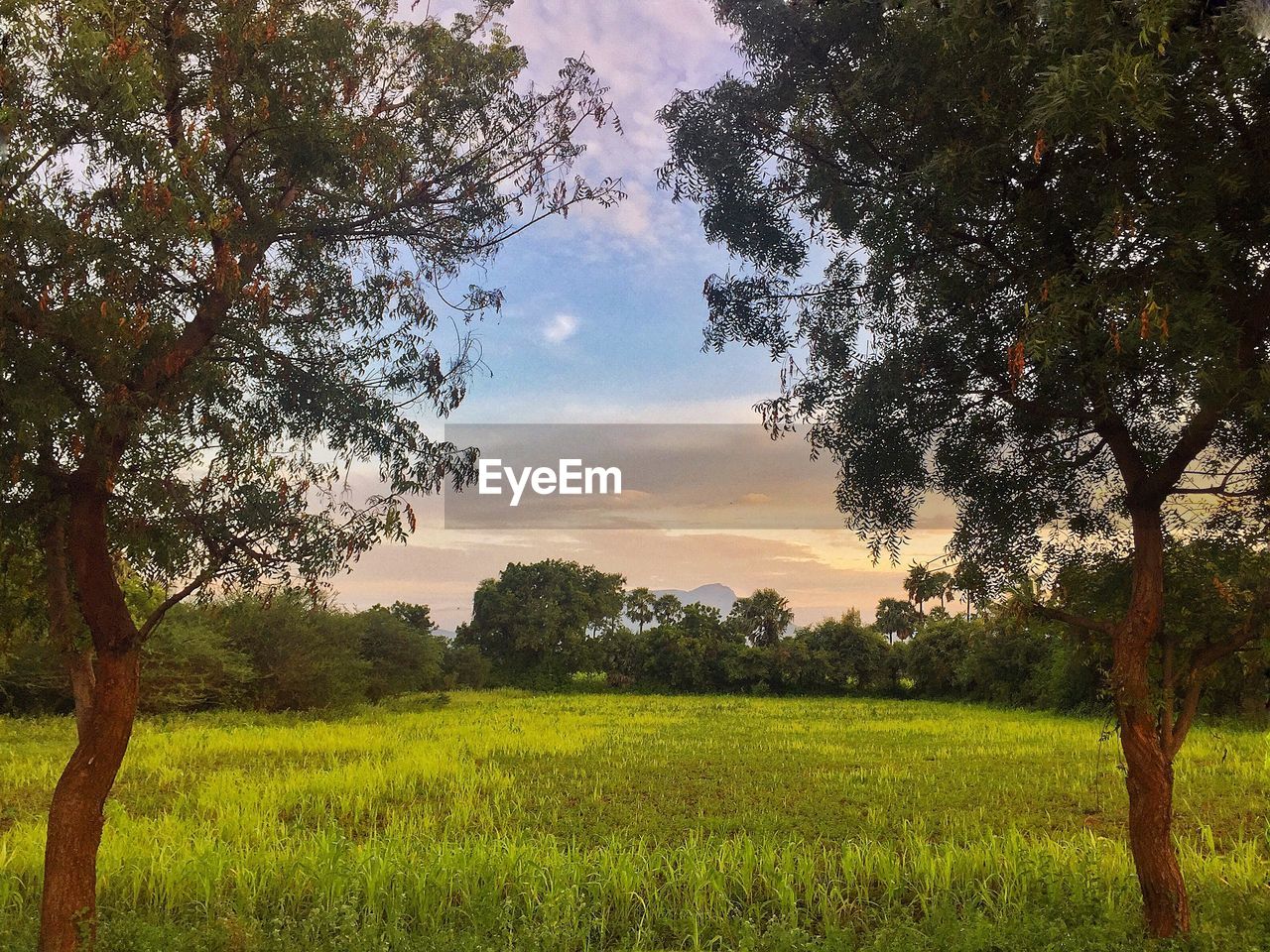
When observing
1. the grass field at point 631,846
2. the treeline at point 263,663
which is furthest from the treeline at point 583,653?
the grass field at point 631,846

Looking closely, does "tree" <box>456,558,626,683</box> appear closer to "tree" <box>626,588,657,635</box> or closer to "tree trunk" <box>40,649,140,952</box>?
"tree" <box>626,588,657,635</box>

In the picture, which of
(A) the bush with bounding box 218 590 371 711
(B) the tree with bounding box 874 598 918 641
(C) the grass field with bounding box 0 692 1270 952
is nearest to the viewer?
(C) the grass field with bounding box 0 692 1270 952

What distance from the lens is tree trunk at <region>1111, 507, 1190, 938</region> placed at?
7.43 meters

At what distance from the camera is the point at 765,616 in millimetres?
56031

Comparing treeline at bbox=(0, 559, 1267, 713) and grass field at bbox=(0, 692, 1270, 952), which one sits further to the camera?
treeline at bbox=(0, 559, 1267, 713)

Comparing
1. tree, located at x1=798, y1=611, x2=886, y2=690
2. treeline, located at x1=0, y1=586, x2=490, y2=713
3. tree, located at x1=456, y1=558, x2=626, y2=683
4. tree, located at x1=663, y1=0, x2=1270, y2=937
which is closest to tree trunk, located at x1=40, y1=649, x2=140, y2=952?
tree, located at x1=663, y1=0, x2=1270, y2=937

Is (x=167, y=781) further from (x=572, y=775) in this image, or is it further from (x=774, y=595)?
(x=774, y=595)

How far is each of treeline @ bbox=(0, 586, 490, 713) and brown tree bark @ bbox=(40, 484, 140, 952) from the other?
14.3 metres

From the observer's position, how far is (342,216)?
28.2 ft

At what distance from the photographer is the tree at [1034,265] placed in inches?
236

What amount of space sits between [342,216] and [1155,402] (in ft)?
27.5

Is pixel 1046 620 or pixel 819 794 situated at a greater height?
pixel 1046 620

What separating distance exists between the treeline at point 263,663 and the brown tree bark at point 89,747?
14314 mm

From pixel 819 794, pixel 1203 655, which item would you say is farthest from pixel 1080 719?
pixel 1203 655
